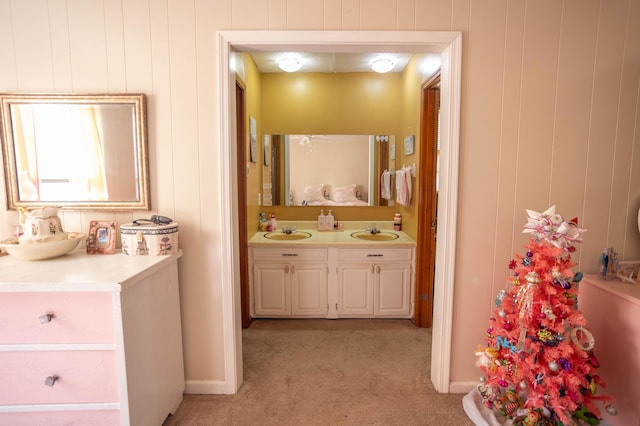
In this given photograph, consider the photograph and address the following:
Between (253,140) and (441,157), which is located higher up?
(253,140)

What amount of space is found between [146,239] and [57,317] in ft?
1.66

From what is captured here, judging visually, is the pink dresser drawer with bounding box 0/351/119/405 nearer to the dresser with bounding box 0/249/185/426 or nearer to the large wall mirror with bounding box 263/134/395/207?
the dresser with bounding box 0/249/185/426

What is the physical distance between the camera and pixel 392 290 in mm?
3000

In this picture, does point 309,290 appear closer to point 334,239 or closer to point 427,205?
point 334,239

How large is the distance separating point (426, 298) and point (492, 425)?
1293 mm

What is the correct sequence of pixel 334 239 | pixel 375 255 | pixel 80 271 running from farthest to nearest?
pixel 334 239 < pixel 375 255 < pixel 80 271

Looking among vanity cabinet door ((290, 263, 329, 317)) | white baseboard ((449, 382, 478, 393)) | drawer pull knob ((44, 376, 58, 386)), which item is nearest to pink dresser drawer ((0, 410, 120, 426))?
drawer pull knob ((44, 376, 58, 386))

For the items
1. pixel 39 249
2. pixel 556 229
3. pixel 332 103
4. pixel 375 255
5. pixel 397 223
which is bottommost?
pixel 375 255

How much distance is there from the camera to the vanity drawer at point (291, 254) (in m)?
2.96

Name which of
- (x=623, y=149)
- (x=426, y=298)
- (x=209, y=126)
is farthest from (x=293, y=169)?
(x=623, y=149)

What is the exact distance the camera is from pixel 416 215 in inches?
116

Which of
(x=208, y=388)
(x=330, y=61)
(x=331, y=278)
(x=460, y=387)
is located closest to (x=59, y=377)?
(x=208, y=388)

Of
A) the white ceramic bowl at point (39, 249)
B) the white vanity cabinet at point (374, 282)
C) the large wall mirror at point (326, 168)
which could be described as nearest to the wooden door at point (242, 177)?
the large wall mirror at point (326, 168)

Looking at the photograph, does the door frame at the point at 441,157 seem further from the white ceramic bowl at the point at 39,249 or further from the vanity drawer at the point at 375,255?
the vanity drawer at the point at 375,255
